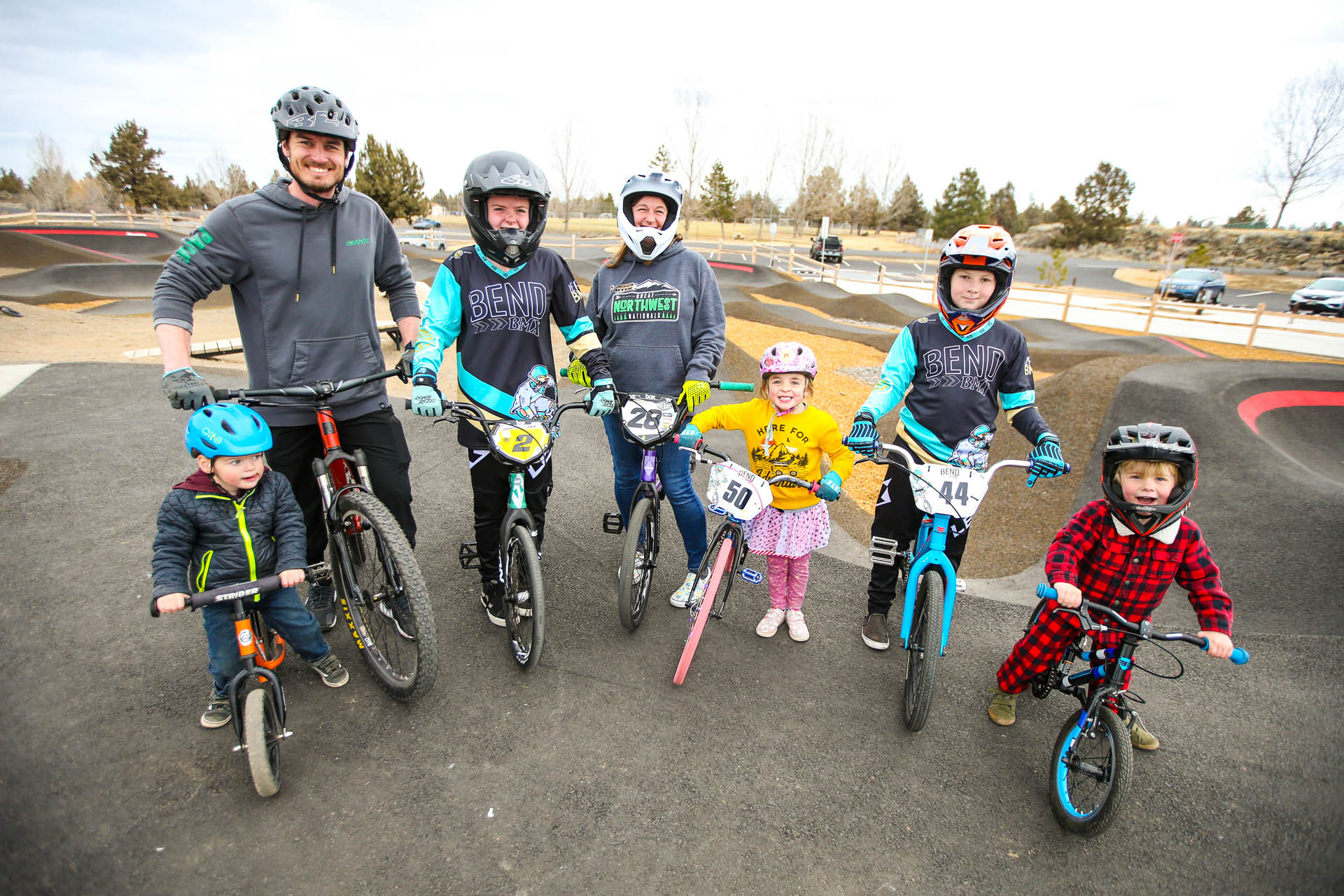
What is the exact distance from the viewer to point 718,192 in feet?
210

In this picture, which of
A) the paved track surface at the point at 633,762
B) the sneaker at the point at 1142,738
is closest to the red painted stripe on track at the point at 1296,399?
the paved track surface at the point at 633,762

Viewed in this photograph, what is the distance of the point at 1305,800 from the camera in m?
2.70

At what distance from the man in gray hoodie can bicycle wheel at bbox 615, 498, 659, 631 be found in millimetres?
1256

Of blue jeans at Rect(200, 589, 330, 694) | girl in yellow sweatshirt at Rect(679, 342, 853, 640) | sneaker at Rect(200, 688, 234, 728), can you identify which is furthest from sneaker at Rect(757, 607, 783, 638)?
sneaker at Rect(200, 688, 234, 728)

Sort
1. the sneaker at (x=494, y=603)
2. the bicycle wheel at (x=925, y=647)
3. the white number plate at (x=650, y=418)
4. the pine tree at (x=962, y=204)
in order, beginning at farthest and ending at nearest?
the pine tree at (x=962, y=204)
the sneaker at (x=494, y=603)
the white number plate at (x=650, y=418)
the bicycle wheel at (x=925, y=647)

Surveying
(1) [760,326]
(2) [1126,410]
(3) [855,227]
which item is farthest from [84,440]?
(3) [855,227]

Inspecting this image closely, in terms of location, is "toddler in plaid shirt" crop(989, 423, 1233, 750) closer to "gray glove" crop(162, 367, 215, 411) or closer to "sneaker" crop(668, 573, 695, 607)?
"sneaker" crop(668, 573, 695, 607)

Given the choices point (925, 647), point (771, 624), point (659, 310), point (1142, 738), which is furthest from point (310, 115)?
point (1142, 738)

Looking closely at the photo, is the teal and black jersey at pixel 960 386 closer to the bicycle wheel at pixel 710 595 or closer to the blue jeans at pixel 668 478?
the bicycle wheel at pixel 710 595

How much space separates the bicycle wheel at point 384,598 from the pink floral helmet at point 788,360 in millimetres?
1940

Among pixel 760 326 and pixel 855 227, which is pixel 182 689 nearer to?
pixel 760 326

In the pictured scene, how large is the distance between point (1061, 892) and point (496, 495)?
9.85ft

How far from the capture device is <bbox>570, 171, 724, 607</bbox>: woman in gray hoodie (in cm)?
347

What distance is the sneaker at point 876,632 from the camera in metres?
3.71
